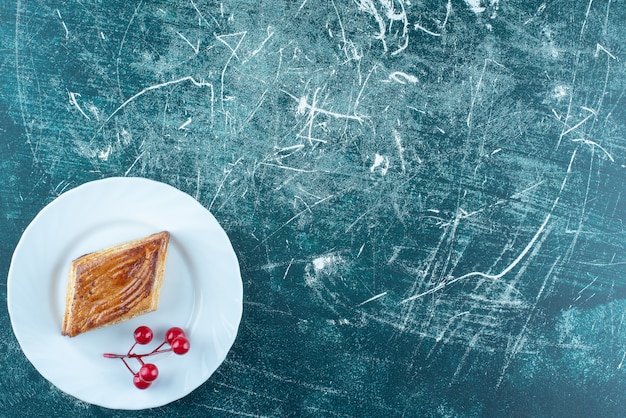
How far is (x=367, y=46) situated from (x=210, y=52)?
0.42 m

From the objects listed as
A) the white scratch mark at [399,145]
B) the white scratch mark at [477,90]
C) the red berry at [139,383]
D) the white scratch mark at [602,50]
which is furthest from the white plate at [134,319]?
the white scratch mark at [602,50]

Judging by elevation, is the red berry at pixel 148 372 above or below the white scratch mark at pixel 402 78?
below

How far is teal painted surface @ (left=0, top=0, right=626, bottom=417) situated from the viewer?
1521mm

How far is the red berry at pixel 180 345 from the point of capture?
144 centimetres

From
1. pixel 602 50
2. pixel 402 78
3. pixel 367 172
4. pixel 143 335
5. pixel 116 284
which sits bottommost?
pixel 143 335

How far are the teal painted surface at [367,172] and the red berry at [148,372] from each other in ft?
0.54

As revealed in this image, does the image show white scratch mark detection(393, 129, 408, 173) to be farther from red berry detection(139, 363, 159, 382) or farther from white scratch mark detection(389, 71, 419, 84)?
red berry detection(139, 363, 159, 382)

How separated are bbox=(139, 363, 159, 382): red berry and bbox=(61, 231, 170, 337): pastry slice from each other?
0.13m

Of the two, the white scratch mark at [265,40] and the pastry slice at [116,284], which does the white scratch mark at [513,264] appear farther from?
the white scratch mark at [265,40]

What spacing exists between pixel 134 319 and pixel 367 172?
72 centimetres

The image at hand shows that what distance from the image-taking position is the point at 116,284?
1.45 m

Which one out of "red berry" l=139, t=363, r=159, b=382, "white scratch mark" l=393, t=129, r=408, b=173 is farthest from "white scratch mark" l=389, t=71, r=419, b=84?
"red berry" l=139, t=363, r=159, b=382

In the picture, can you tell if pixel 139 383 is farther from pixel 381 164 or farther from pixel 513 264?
pixel 513 264

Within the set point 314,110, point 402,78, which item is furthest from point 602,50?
point 314,110
